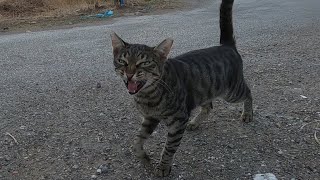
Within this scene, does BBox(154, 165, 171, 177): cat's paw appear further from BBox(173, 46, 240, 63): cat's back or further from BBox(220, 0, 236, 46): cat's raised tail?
BBox(220, 0, 236, 46): cat's raised tail

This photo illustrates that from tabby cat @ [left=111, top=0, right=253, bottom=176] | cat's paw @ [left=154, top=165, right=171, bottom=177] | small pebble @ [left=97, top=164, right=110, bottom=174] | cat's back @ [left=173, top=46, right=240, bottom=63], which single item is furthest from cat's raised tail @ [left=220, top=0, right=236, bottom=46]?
small pebble @ [left=97, top=164, right=110, bottom=174]

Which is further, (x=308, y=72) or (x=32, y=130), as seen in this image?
(x=308, y=72)

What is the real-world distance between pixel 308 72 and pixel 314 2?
9.27 m

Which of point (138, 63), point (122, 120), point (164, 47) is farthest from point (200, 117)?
point (138, 63)

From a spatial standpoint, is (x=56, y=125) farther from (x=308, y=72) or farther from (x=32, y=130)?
(x=308, y=72)

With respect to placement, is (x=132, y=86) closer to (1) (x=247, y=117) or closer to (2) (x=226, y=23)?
(2) (x=226, y=23)

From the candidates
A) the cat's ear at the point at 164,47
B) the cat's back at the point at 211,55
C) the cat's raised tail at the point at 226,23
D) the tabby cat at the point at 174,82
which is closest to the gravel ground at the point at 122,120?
the tabby cat at the point at 174,82

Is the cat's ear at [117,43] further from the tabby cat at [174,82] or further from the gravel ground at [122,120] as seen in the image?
the gravel ground at [122,120]

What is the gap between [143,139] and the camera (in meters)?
3.90

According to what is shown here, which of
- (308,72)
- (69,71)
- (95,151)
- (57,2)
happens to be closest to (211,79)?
(95,151)

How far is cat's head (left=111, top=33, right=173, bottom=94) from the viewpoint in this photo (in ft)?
11.0

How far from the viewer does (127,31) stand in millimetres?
10734

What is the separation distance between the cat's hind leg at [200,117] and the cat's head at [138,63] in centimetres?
116

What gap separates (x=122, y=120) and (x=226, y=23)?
1.62 meters
